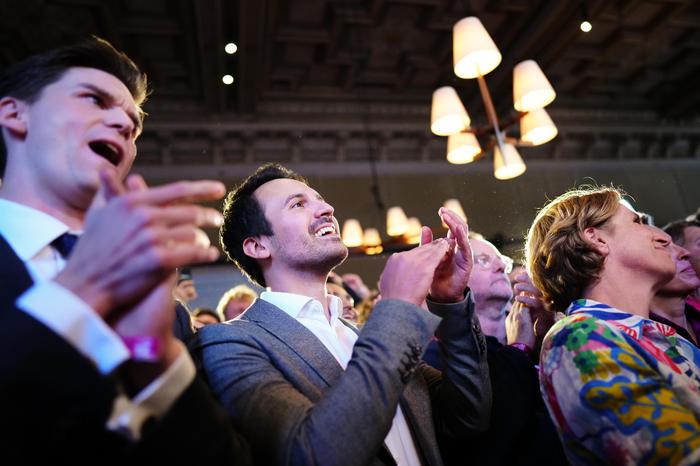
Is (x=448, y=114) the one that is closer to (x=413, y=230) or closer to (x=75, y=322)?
(x=413, y=230)

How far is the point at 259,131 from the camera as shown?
6113 millimetres

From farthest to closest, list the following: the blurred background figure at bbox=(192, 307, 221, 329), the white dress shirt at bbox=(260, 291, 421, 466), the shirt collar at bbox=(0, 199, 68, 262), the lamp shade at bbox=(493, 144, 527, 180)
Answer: the lamp shade at bbox=(493, 144, 527, 180), the blurred background figure at bbox=(192, 307, 221, 329), the white dress shirt at bbox=(260, 291, 421, 466), the shirt collar at bbox=(0, 199, 68, 262)

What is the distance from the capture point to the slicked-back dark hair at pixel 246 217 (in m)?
1.57

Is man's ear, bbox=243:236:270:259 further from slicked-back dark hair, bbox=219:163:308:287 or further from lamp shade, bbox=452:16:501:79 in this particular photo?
lamp shade, bbox=452:16:501:79

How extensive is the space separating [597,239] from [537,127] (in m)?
2.07

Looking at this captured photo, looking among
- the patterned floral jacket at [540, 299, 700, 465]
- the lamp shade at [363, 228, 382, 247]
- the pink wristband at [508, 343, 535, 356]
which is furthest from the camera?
the lamp shade at [363, 228, 382, 247]

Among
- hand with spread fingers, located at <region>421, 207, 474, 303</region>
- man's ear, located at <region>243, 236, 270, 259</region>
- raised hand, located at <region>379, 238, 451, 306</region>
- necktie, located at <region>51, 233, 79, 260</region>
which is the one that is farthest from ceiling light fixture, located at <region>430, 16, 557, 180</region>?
necktie, located at <region>51, 233, 79, 260</region>

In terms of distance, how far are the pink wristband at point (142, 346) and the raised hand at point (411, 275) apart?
0.54 m

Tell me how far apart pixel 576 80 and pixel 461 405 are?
6104 millimetres

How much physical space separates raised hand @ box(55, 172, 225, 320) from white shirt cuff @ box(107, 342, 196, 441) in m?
0.11

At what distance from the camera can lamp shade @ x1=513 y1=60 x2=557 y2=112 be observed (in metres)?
2.99

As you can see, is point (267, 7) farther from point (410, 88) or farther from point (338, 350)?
point (338, 350)

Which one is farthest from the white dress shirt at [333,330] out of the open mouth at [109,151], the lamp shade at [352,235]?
the lamp shade at [352,235]

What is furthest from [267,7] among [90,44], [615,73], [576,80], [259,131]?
[615,73]
